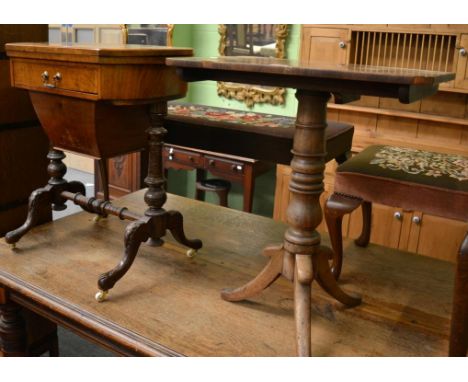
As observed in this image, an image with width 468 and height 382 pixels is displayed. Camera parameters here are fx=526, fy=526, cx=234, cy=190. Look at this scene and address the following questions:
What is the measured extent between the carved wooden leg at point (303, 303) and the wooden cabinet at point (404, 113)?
6.00 feet

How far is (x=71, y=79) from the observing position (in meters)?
1.75

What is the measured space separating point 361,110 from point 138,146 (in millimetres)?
1689

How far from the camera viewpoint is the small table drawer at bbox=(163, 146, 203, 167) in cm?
368

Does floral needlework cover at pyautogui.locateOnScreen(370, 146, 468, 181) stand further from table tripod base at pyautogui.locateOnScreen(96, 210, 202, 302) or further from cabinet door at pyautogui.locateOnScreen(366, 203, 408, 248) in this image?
cabinet door at pyautogui.locateOnScreen(366, 203, 408, 248)

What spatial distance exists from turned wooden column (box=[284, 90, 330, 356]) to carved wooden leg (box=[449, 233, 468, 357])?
39cm

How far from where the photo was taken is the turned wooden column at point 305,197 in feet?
4.80

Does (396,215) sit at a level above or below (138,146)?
below

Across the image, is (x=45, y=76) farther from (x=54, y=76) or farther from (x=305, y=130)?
(x=305, y=130)

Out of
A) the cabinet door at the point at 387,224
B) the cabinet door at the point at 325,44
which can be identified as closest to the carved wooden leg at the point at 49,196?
the cabinet door at the point at 325,44

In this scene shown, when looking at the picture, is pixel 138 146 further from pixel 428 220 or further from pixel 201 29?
pixel 201 29

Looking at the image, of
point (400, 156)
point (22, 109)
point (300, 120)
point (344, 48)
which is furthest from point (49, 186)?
point (344, 48)

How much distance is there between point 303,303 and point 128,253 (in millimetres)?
653

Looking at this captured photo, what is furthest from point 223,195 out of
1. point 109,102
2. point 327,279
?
point 327,279

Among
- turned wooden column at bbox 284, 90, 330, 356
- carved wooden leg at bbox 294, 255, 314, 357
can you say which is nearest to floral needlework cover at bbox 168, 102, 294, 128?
turned wooden column at bbox 284, 90, 330, 356
